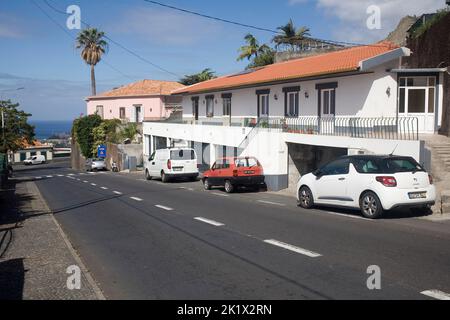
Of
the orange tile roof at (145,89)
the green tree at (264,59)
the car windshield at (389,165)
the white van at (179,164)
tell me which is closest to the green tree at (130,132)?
the orange tile roof at (145,89)

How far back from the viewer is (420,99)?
72.7 feet

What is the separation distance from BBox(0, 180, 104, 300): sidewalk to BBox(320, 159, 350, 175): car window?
7.52 m

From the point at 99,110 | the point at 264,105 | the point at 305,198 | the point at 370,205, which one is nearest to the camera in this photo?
the point at 370,205

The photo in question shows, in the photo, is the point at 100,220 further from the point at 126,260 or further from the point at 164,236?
the point at 126,260

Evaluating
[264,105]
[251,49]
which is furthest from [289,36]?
[264,105]

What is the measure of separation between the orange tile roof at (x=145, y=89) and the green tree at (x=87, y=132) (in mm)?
3326

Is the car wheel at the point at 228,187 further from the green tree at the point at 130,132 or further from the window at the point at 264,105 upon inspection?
the green tree at the point at 130,132

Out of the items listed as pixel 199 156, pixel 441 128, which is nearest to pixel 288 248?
pixel 441 128

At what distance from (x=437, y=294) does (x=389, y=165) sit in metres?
6.85

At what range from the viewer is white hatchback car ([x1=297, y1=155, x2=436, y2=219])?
12234 millimetres

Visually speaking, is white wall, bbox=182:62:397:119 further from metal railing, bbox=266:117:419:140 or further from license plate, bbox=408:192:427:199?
license plate, bbox=408:192:427:199

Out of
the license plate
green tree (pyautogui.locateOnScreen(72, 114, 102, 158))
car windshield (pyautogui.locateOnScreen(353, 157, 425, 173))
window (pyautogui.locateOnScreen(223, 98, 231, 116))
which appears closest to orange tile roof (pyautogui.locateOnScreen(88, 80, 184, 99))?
green tree (pyautogui.locateOnScreen(72, 114, 102, 158))

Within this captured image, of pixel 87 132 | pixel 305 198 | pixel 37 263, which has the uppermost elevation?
pixel 87 132

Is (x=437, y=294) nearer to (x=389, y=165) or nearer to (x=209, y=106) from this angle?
(x=389, y=165)
